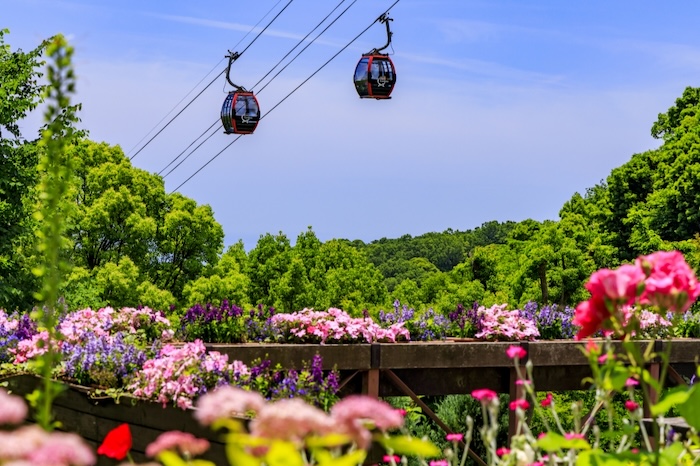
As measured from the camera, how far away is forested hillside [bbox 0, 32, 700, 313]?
20.8m

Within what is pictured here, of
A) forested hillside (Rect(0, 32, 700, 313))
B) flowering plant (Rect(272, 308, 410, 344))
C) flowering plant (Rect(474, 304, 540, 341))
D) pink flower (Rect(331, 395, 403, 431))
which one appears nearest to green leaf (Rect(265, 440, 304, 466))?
pink flower (Rect(331, 395, 403, 431))

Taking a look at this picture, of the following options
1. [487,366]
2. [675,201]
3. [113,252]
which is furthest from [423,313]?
[675,201]

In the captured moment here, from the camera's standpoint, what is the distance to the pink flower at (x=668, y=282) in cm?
257

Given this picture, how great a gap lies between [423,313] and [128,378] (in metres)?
3.70

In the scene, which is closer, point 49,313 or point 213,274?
point 49,313

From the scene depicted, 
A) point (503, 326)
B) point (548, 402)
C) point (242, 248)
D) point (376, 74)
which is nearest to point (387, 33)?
point (376, 74)

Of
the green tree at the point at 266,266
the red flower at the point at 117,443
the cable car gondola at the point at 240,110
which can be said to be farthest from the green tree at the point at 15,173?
the red flower at the point at 117,443

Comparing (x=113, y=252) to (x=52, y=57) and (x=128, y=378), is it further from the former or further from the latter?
(x=52, y=57)

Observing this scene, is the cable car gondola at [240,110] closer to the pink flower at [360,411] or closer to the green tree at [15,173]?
the green tree at [15,173]

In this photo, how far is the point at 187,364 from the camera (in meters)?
5.75

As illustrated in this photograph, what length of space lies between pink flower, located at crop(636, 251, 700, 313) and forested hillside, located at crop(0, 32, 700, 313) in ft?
59.4

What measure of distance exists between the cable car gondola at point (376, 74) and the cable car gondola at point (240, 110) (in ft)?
7.35

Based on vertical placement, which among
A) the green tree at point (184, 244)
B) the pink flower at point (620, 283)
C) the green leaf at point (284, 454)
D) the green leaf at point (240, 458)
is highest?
the green tree at point (184, 244)

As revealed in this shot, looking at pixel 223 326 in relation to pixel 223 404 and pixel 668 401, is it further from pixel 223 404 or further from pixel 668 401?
pixel 223 404
